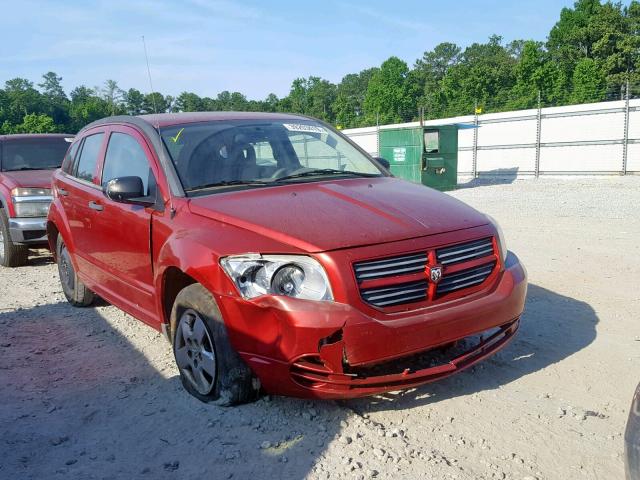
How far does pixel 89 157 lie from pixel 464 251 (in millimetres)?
3654

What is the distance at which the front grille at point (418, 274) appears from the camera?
3104 millimetres

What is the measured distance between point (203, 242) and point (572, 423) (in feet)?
7.45

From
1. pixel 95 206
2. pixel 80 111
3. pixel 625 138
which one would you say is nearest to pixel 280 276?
pixel 95 206

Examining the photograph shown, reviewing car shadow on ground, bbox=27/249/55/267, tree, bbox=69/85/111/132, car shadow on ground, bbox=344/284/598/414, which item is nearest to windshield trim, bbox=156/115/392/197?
car shadow on ground, bbox=344/284/598/414

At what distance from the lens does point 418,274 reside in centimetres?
322

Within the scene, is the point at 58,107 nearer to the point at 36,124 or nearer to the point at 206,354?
the point at 36,124

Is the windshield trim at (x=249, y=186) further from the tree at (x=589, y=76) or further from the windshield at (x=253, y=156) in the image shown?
the tree at (x=589, y=76)

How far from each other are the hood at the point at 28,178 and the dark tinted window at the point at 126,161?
3.62m

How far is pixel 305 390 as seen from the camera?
10.3 ft

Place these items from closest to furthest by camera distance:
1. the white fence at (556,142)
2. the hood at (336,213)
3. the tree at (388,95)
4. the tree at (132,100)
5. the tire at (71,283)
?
the hood at (336,213), the tire at (71,283), the tree at (132,100), the white fence at (556,142), the tree at (388,95)

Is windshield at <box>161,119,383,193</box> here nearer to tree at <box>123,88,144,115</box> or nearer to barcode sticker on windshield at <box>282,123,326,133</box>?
barcode sticker on windshield at <box>282,123,326,133</box>

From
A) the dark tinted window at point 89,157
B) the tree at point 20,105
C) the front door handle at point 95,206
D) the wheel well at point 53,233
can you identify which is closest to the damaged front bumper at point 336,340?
the front door handle at point 95,206

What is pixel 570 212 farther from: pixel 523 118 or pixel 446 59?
pixel 446 59

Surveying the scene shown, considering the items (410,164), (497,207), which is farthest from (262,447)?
(410,164)
